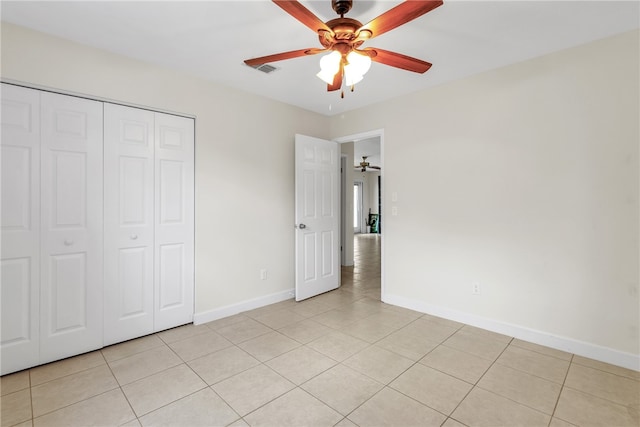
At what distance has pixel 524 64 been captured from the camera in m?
2.71

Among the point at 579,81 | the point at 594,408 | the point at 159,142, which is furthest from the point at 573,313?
the point at 159,142

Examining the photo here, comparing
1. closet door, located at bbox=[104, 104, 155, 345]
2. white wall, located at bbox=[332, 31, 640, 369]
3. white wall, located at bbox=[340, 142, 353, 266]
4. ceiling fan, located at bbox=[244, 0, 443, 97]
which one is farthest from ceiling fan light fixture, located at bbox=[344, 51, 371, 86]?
white wall, located at bbox=[340, 142, 353, 266]

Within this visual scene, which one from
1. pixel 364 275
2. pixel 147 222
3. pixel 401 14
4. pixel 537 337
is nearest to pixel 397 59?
pixel 401 14

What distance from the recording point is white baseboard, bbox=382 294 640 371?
2.30 meters

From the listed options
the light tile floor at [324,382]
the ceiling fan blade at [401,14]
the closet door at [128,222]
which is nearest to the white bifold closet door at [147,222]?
the closet door at [128,222]

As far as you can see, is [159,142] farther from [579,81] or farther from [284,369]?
[579,81]

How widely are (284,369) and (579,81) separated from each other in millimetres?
3242

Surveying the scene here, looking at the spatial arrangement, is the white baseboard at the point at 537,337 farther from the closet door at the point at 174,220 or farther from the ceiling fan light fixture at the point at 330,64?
the ceiling fan light fixture at the point at 330,64

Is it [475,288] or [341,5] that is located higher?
[341,5]

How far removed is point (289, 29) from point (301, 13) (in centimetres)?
78

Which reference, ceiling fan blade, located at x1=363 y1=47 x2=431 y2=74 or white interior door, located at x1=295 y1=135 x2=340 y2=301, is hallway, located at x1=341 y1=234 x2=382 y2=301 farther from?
ceiling fan blade, located at x1=363 y1=47 x2=431 y2=74

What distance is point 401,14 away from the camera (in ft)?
5.04

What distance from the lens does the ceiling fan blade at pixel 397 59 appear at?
6.17 feet

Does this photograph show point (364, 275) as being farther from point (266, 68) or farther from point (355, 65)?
point (355, 65)
